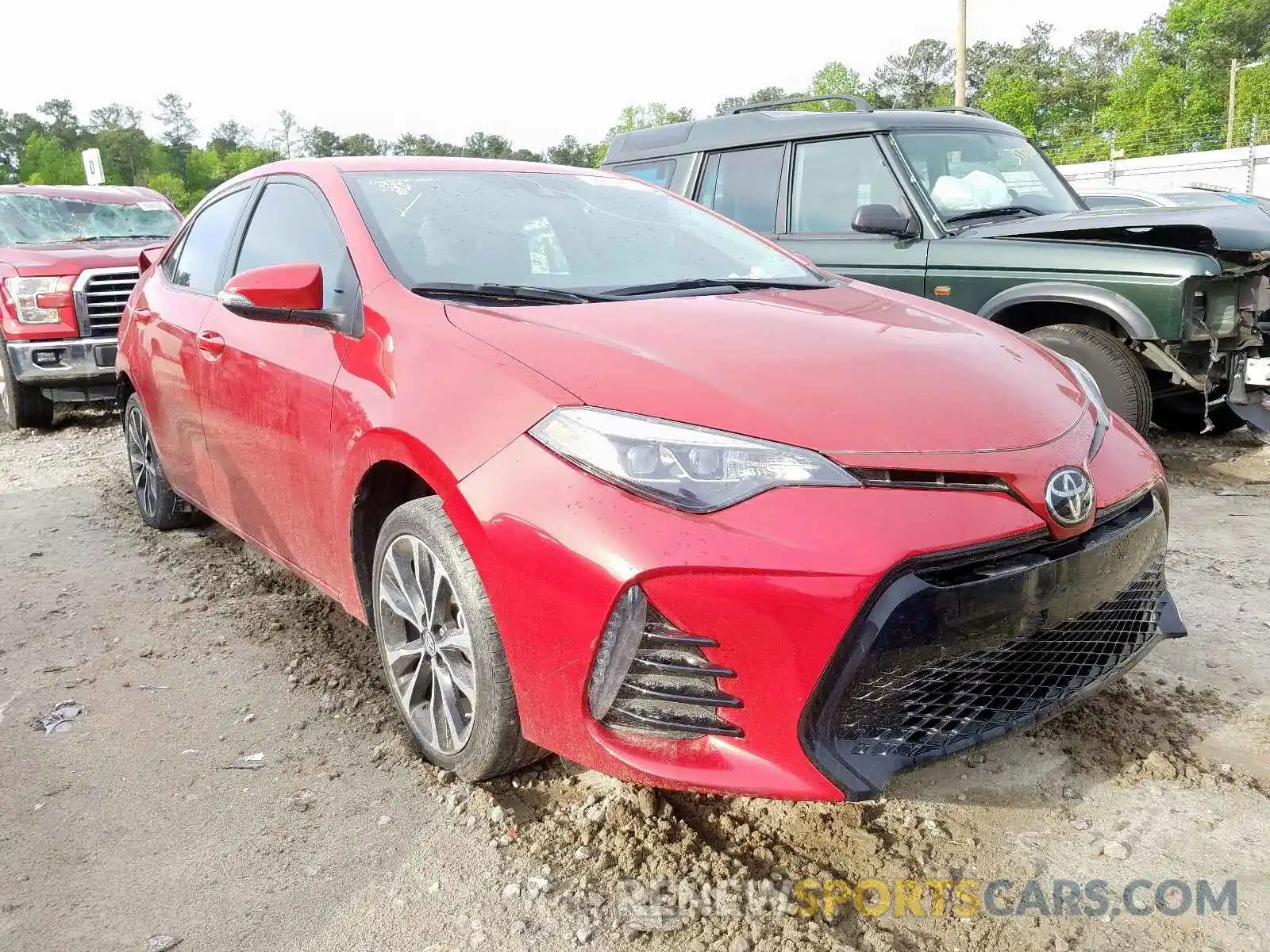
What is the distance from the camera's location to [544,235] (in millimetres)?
2977

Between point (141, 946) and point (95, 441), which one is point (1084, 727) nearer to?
point (141, 946)

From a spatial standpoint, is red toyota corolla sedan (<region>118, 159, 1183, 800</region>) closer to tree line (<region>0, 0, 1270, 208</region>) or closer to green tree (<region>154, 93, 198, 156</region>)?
tree line (<region>0, 0, 1270, 208</region>)

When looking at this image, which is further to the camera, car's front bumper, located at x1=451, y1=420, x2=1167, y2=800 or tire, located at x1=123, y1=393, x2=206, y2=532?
tire, located at x1=123, y1=393, x2=206, y2=532

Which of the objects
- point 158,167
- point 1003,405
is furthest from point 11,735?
point 158,167

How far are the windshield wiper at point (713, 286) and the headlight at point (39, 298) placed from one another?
6261 millimetres

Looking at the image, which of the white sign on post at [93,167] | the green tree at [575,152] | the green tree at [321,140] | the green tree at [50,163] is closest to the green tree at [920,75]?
the green tree at [575,152]

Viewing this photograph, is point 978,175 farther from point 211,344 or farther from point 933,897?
point 933,897

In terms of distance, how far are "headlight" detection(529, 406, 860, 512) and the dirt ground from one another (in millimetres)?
805

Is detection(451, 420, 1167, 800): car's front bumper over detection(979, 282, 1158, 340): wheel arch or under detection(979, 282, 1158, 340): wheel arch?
under

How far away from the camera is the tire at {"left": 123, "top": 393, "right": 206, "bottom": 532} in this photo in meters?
4.50

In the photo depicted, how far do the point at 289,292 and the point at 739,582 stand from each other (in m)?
1.59

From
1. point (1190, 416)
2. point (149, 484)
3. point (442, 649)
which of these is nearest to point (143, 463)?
point (149, 484)

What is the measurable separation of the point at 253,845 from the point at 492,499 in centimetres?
102

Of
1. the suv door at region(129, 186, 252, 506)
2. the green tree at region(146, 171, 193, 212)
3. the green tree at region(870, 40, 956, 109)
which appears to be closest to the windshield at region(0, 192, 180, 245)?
the suv door at region(129, 186, 252, 506)
